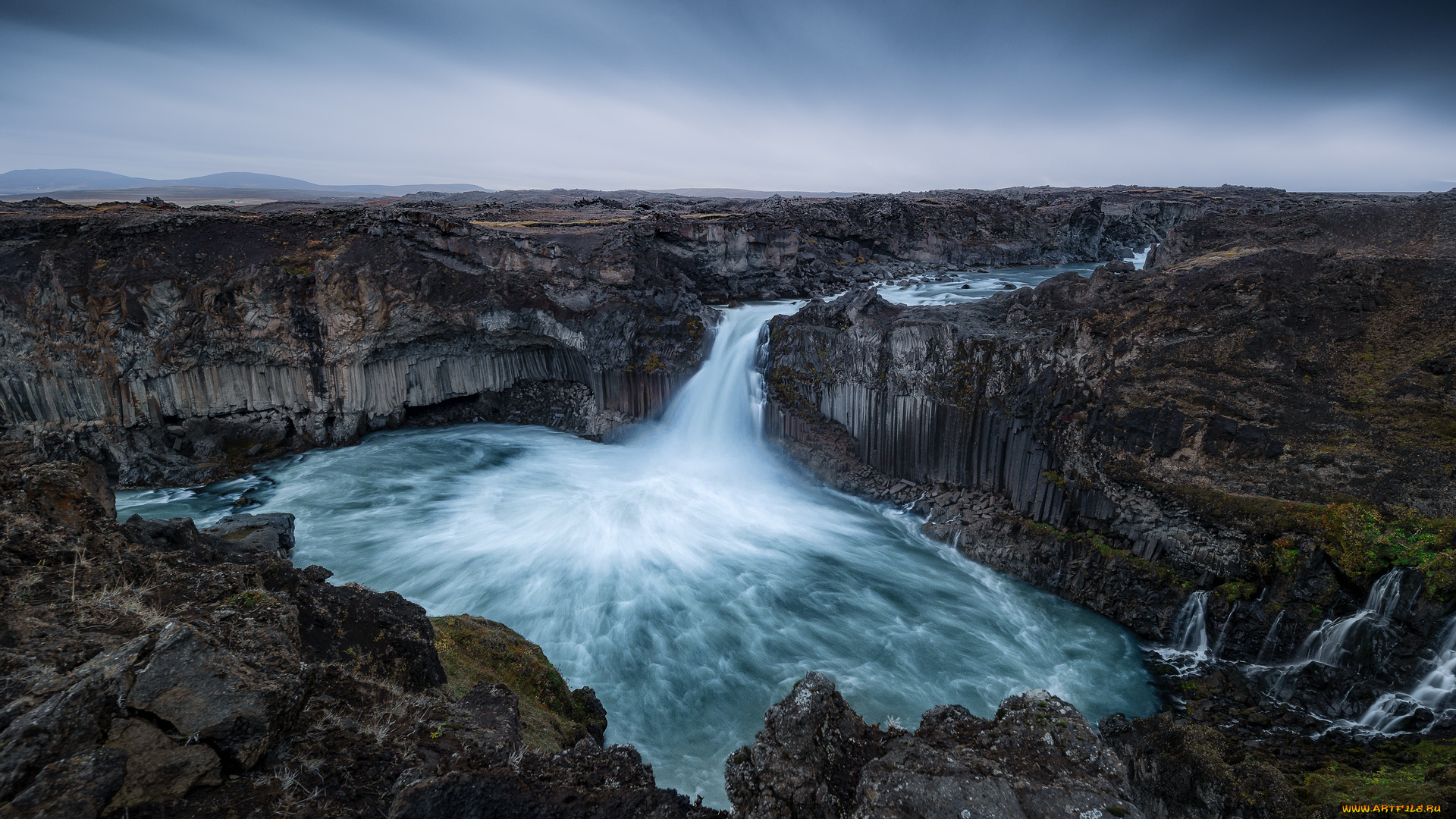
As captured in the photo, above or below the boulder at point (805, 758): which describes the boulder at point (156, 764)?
above

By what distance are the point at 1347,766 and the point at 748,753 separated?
852 cm

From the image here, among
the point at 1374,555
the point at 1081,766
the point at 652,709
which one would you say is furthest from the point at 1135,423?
the point at 652,709

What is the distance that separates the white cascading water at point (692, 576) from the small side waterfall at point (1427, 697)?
2807 mm

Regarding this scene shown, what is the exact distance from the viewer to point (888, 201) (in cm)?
4181

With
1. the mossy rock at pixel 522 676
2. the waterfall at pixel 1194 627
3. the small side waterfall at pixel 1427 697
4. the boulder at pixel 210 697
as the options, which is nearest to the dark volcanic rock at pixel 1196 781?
the small side waterfall at pixel 1427 697

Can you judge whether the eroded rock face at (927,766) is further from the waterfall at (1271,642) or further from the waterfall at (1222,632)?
the waterfall at (1222,632)

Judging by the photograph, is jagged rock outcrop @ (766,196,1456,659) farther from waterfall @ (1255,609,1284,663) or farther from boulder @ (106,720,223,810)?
boulder @ (106,720,223,810)

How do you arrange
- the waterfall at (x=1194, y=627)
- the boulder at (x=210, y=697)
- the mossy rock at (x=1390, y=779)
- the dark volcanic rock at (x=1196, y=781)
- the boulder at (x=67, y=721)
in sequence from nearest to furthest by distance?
the boulder at (x=67, y=721) → the boulder at (x=210, y=697) → the mossy rock at (x=1390, y=779) → the dark volcanic rock at (x=1196, y=781) → the waterfall at (x=1194, y=627)

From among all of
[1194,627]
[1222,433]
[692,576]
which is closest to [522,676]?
[692,576]

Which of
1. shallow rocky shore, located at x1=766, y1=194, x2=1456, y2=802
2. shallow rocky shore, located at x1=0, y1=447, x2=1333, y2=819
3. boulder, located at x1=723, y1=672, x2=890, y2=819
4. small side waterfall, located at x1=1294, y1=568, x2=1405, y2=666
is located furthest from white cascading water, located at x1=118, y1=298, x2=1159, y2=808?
shallow rocky shore, located at x1=0, y1=447, x2=1333, y2=819

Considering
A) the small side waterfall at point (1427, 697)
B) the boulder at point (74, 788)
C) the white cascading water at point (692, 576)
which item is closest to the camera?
the boulder at point (74, 788)

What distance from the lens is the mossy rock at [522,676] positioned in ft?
22.0

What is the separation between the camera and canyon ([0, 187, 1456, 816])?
420cm

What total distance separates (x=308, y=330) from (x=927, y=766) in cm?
2268
